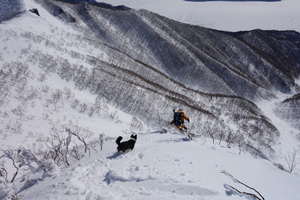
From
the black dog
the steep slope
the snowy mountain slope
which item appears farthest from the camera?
the steep slope

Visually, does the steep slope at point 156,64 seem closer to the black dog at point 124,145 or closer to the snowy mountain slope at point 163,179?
the snowy mountain slope at point 163,179

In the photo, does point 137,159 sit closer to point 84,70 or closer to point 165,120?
point 165,120

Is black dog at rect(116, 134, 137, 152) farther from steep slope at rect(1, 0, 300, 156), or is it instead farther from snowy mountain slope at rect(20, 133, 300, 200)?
steep slope at rect(1, 0, 300, 156)

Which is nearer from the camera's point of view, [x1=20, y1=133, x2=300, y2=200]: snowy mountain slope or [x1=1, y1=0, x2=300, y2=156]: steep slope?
[x1=20, y1=133, x2=300, y2=200]: snowy mountain slope

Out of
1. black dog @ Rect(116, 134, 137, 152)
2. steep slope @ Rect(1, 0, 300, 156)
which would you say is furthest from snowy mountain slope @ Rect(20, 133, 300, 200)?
steep slope @ Rect(1, 0, 300, 156)

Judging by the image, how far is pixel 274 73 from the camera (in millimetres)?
51500

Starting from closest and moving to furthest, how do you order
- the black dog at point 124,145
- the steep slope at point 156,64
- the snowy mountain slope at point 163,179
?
1. the snowy mountain slope at point 163,179
2. the black dog at point 124,145
3. the steep slope at point 156,64

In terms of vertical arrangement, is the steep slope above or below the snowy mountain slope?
above

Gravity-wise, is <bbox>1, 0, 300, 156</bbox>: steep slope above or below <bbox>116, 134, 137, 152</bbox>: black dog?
above

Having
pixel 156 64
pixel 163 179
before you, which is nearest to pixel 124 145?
pixel 163 179

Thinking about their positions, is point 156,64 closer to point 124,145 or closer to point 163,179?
point 124,145

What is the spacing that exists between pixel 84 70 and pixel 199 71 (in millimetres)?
27030

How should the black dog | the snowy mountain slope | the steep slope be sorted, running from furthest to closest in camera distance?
the steep slope < the black dog < the snowy mountain slope

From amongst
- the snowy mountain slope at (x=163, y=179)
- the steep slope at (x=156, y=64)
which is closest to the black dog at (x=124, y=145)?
the snowy mountain slope at (x=163, y=179)
